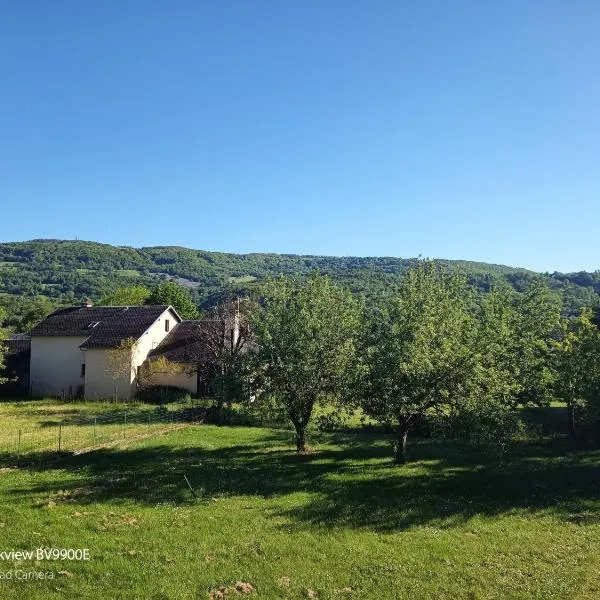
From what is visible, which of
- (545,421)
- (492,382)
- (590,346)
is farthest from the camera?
(545,421)

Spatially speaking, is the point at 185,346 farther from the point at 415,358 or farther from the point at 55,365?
the point at 415,358

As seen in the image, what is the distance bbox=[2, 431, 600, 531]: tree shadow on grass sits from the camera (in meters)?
19.2

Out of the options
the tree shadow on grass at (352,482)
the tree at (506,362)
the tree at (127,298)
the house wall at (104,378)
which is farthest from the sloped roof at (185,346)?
the tree at (127,298)

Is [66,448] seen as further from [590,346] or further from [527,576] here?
[590,346]

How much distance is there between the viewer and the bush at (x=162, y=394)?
4759 centimetres

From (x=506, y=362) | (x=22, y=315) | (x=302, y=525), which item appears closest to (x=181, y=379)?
(x=506, y=362)

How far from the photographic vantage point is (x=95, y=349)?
167 feet

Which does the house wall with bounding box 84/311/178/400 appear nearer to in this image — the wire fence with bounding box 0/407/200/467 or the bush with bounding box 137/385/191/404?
the bush with bounding box 137/385/191/404

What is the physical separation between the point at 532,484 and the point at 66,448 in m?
22.0

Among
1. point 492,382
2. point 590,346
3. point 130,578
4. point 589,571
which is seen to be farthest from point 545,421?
point 130,578

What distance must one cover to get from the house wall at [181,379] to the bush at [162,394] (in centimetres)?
41

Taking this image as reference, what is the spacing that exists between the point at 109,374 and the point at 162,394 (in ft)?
19.2

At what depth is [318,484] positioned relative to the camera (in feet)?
73.1

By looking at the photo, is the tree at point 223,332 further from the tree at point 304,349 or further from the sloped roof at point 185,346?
the tree at point 304,349
